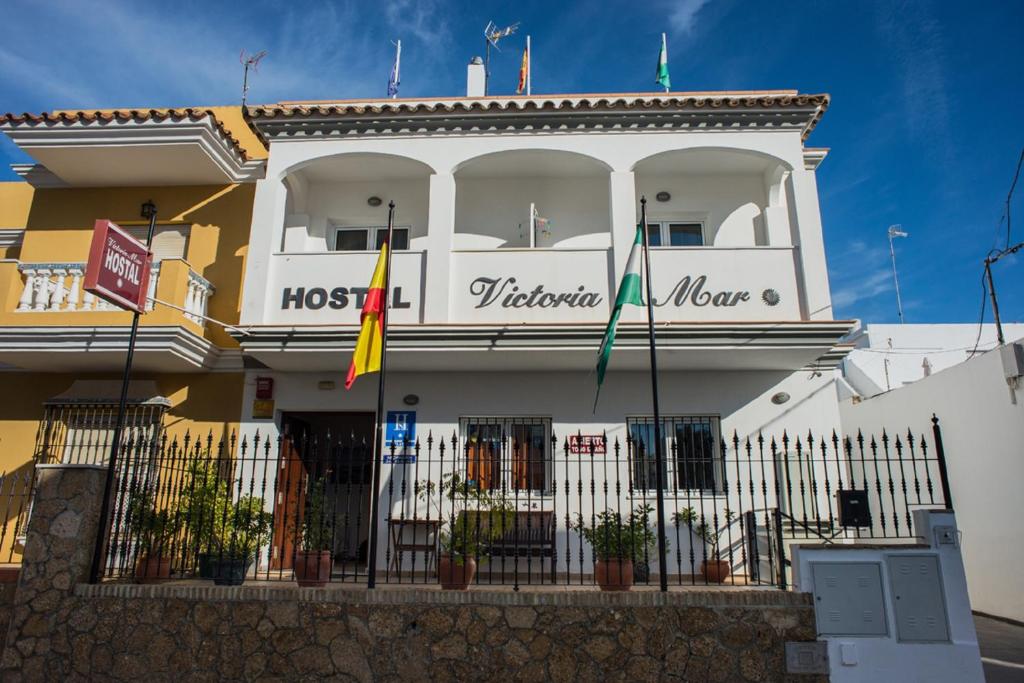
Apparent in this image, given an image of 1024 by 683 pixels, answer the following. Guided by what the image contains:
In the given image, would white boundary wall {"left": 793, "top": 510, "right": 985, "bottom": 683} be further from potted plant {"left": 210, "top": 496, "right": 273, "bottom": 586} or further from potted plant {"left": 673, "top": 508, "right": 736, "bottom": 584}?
potted plant {"left": 210, "top": 496, "right": 273, "bottom": 586}

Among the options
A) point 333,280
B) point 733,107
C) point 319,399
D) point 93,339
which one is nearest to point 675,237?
point 733,107

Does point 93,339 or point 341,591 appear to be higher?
point 93,339

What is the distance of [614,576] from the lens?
722cm

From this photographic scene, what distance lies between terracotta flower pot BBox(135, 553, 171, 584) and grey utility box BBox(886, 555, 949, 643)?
7.67 meters

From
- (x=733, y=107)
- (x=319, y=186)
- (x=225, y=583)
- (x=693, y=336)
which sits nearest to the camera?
(x=225, y=583)

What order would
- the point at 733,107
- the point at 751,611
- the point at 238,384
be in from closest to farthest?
the point at 751,611, the point at 733,107, the point at 238,384

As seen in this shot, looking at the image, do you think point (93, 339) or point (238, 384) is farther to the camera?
point (238, 384)

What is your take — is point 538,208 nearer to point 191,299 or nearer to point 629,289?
point 629,289

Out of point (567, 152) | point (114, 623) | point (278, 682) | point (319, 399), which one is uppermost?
point (567, 152)

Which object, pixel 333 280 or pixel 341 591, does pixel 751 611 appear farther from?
pixel 333 280

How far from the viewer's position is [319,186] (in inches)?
467

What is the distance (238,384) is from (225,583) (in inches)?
165

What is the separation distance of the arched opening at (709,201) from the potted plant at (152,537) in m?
8.19

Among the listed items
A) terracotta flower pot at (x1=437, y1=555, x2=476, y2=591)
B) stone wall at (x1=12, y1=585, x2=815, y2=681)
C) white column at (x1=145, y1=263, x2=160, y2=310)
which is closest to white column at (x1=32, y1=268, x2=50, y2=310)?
white column at (x1=145, y1=263, x2=160, y2=310)
